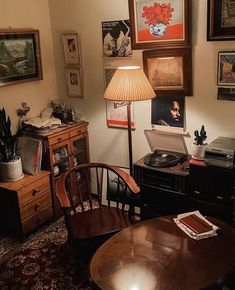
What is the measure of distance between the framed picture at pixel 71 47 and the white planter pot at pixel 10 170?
1.10 metres

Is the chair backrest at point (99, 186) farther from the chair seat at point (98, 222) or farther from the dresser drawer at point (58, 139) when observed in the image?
the dresser drawer at point (58, 139)

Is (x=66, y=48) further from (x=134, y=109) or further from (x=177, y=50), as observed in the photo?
(x=177, y=50)

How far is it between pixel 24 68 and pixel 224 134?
1.86m

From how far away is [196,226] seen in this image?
2127mm

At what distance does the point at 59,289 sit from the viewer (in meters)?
2.40

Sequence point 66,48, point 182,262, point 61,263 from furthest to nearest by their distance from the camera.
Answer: point 66,48
point 61,263
point 182,262

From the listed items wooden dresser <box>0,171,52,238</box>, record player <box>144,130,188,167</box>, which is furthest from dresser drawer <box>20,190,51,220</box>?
record player <box>144,130,188,167</box>

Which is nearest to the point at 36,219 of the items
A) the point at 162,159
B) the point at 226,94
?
the point at 162,159

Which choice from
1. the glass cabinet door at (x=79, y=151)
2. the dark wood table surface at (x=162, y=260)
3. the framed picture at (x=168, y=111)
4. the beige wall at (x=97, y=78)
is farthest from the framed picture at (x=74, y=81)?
the dark wood table surface at (x=162, y=260)

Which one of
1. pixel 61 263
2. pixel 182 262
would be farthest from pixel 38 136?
pixel 182 262

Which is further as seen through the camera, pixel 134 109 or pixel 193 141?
pixel 134 109

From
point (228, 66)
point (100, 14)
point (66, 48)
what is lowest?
point (228, 66)

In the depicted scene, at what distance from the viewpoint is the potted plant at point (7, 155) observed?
289 centimetres

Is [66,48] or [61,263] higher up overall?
[66,48]
